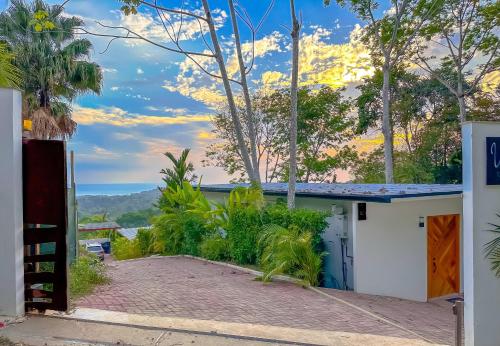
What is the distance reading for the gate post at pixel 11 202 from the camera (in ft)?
16.9

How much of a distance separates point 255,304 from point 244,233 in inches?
160

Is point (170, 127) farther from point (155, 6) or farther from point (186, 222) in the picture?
point (155, 6)

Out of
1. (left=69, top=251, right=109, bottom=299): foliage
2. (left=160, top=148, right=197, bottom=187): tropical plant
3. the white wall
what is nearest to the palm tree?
(left=160, top=148, right=197, bottom=187): tropical plant

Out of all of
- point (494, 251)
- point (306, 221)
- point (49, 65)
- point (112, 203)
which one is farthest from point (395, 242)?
point (112, 203)

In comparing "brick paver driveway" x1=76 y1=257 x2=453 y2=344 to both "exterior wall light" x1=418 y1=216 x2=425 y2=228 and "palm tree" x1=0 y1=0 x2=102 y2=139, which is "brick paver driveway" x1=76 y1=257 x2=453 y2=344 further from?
"palm tree" x1=0 y1=0 x2=102 y2=139

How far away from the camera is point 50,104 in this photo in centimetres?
1589

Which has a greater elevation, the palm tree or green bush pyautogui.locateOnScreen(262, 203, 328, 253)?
the palm tree

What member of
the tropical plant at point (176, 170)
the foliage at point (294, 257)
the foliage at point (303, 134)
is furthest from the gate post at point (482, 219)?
the foliage at point (303, 134)

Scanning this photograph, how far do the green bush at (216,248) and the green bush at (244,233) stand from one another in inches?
17.6

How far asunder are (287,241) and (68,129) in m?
11.3

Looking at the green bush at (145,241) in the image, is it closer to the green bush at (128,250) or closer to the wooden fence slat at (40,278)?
the green bush at (128,250)

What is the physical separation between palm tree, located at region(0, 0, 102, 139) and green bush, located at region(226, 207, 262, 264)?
7990 mm

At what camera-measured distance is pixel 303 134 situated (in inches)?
969

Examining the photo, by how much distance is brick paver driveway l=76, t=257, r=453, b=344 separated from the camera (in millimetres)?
6023
